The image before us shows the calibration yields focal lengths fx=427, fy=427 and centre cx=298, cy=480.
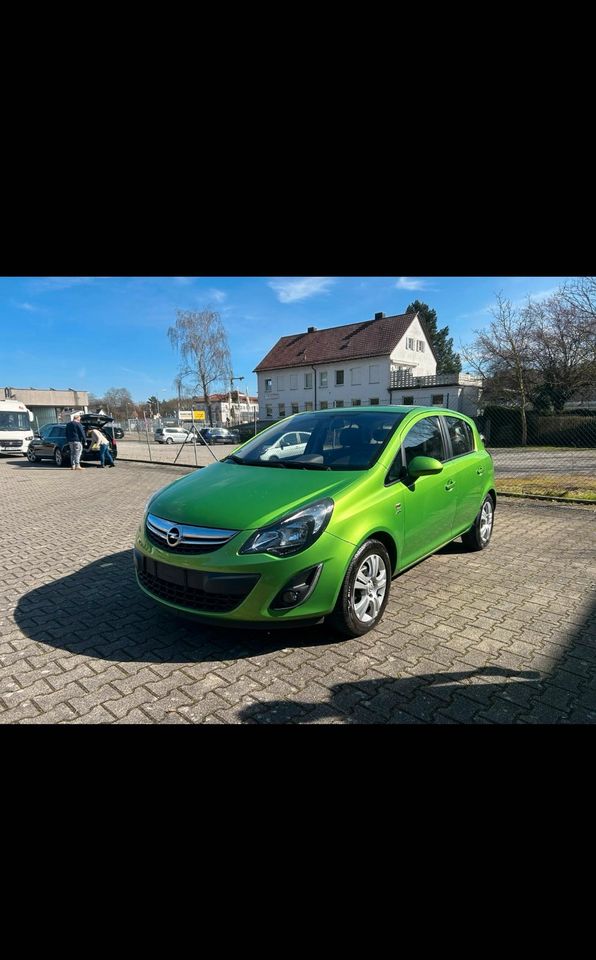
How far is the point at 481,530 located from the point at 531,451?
16695 millimetres

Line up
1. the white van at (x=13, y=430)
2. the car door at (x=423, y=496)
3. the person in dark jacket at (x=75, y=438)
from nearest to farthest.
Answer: the car door at (x=423, y=496), the person in dark jacket at (x=75, y=438), the white van at (x=13, y=430)

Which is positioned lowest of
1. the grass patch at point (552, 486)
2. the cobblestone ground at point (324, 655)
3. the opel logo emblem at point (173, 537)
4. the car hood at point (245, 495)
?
the cobblestone ground at point (324, 655)

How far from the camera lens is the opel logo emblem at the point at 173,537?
9.58 ft

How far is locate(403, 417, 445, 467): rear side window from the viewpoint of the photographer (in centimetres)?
379

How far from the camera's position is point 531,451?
19344 millimetres

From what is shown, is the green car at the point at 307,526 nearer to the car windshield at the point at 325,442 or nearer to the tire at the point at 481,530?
the car windshield at the point at 325,442

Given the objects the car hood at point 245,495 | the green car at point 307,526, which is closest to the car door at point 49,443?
the green car at point 307,526

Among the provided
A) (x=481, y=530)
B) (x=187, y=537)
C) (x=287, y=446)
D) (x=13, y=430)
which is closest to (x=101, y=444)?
(x=13, y=430)

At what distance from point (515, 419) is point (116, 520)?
2588cm

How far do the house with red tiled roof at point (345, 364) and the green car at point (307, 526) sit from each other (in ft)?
106
